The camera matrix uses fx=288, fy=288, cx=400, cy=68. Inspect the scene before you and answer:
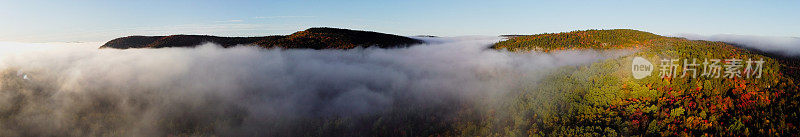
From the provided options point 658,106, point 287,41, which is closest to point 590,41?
point 658,106

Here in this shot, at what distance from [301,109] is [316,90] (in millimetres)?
4359

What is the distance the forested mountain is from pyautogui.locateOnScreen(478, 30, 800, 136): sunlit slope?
39135 millimetres

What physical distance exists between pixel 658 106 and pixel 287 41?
46.5 meters

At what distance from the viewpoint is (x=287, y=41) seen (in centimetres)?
4656

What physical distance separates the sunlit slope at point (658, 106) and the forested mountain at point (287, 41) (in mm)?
39135

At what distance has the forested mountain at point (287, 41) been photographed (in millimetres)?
46000

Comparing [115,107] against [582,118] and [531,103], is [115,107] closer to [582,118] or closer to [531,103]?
[531,103]

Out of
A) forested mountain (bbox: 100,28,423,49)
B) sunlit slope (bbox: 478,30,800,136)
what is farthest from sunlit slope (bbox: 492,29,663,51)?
forested mountain (bbox: 100,28,423,49)

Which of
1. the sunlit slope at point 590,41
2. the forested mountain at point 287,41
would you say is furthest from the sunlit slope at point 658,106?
the forested mountain at point 287,41

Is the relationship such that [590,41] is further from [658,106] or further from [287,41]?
[287,41]

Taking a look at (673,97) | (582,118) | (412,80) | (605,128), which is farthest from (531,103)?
(412,80)

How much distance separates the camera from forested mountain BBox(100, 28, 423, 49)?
151 feet

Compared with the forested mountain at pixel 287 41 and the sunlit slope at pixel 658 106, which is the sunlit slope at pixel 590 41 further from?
the forested mountain at pixel 287 41

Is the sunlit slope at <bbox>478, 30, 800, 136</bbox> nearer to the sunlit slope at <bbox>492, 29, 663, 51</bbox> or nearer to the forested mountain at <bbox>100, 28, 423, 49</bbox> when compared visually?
the sunlit slope at <bbox>492, 29, 663, 51</bbox>
